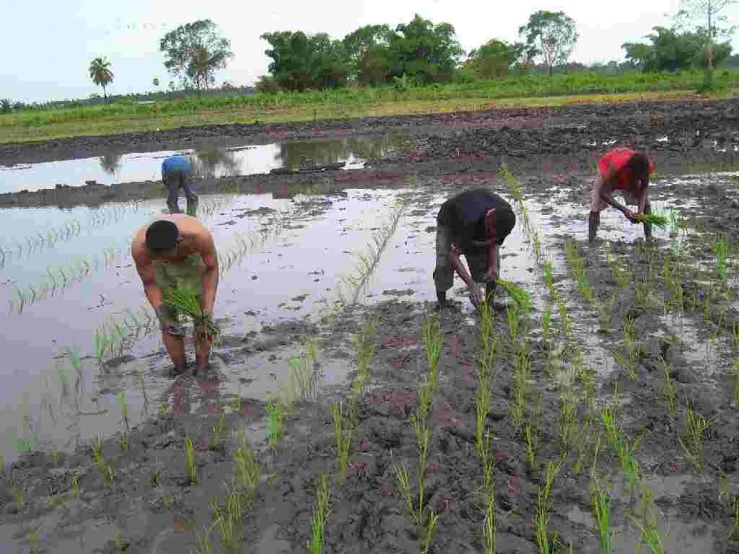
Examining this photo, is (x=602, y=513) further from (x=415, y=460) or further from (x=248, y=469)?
(x=248, y=469)

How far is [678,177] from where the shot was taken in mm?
10680

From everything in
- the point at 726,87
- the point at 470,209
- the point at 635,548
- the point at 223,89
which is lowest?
the point at 635,548

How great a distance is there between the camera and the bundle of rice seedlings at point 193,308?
3961mm

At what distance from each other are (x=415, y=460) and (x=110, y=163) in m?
17.4

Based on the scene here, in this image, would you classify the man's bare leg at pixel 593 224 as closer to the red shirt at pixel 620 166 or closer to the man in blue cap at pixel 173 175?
the red shirt at pixel 620 166

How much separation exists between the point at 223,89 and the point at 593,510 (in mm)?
64498

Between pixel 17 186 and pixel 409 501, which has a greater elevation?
pixel 17 186

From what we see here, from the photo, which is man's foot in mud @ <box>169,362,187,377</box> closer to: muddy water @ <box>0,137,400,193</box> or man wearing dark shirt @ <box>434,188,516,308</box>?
man wearing dark shirt @ <box>434,188,516,308</box>

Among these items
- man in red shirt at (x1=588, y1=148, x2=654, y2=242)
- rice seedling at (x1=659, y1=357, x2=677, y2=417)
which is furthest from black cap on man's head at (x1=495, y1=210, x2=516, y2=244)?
man in red shirt at (x1=588, y1=148, x2=654, y2=242)

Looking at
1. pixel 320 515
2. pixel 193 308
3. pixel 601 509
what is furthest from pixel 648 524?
pixel 193 308

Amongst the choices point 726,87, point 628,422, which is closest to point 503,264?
point 628,422

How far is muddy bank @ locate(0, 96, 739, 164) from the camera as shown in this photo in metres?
20.5

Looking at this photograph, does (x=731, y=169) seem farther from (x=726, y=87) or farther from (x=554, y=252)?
(x=726, y=87)

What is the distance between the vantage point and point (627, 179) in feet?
20.4
